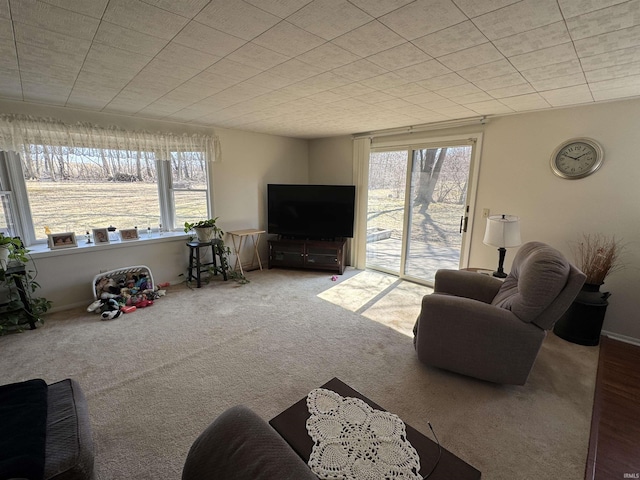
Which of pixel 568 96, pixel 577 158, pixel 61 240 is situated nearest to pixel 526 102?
pixel 568 96

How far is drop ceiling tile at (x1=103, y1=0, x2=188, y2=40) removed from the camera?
4.11 feet

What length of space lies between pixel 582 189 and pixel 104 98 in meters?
4.53

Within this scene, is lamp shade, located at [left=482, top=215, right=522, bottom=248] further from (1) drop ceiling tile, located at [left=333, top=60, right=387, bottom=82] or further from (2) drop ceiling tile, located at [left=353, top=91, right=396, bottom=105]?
(1) drop ceiling tile, located at [left=333, top=60, right=387, bottom=82]

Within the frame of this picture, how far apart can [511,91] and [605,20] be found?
1076mm

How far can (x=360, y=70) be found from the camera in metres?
1.93

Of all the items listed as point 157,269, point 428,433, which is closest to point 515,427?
point 428,433

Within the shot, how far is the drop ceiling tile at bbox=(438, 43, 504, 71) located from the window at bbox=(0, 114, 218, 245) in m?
3.25

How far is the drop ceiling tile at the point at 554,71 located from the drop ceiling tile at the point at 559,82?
6 centimetres

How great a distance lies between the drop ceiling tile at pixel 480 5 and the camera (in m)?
1.19

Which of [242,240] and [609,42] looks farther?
[242,240]

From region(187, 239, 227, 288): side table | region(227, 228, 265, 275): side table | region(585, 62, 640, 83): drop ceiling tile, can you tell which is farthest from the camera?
region(227, 228, 265, 275): side table

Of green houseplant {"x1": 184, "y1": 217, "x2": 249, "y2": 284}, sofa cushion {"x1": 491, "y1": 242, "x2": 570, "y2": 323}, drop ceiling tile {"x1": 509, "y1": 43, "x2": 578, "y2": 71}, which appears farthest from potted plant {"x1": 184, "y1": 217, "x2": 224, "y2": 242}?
drop ceiling tile {"x1": 509, "y1": 43, "x2": 578, "y2": 71}

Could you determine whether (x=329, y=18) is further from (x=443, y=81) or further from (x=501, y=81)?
(x=501, y=81)

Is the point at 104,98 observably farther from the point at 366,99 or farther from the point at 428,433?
the point at 428,433
